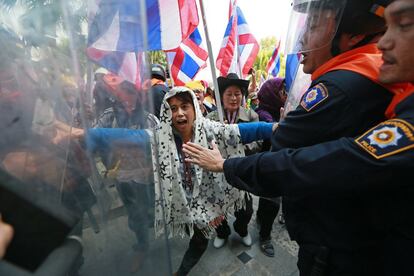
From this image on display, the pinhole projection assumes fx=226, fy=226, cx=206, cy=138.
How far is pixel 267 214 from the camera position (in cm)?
260

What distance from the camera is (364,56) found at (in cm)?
103

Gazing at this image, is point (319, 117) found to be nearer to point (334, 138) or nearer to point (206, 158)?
point (334, 138)

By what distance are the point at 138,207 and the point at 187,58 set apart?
3304 mm

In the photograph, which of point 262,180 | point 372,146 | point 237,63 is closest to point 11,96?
point 262,180

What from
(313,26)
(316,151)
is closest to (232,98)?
(313,26)

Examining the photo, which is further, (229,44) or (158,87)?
(229,44)

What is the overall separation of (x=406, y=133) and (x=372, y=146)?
0.32ft

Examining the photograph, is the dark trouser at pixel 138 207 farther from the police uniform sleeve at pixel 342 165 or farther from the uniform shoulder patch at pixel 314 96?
the uniform shoulder patch at pixel 314 96

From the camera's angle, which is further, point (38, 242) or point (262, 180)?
point (262, 180)

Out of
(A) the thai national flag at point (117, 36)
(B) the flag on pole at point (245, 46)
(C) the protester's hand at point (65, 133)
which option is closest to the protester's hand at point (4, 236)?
(C) the protester's hand at point (65, 133)

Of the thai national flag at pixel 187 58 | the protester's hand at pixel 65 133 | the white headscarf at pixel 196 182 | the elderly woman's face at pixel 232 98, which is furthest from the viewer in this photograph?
the thai national flag at pixel 187 58

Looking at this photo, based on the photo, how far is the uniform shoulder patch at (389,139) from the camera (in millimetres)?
705

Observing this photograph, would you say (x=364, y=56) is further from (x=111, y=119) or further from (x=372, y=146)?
(x=111, y=119)

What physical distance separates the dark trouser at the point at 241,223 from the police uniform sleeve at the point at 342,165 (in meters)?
1.49
